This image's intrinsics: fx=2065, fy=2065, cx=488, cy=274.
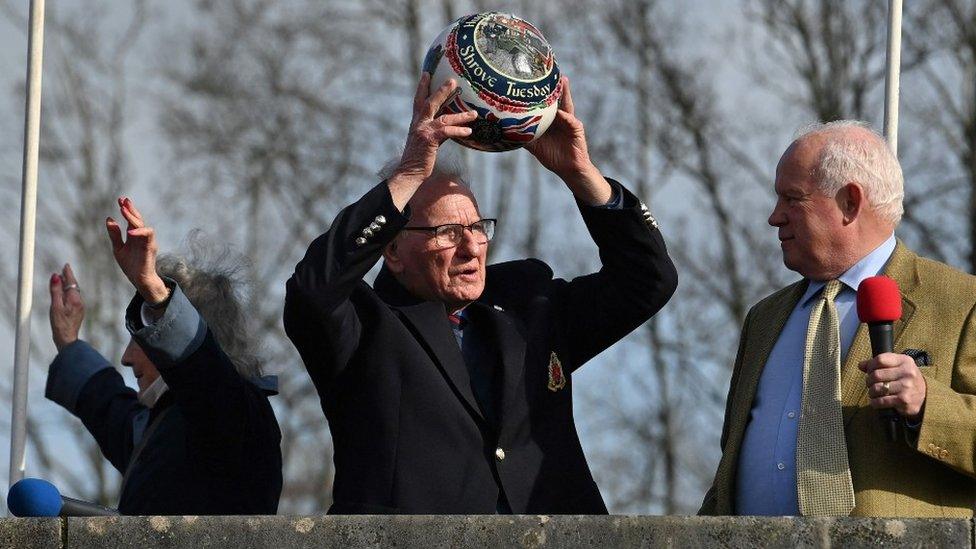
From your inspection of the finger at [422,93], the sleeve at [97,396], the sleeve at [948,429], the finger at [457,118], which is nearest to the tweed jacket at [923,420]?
the sleeve at [948,429]

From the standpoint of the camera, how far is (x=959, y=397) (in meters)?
5.65

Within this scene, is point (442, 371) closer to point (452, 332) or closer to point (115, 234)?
point (452, 332)

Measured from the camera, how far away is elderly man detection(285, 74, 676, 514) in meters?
6.17

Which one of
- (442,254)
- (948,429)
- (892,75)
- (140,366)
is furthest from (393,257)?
(948,429)

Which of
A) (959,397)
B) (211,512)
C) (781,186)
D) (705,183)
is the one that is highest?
(705,183)

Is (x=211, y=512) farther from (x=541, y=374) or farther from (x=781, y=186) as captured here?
(x=781, y=186)

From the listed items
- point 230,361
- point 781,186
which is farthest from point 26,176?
point 781,186

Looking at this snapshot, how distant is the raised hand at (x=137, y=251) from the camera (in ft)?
20.7

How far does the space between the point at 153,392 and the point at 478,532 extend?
7.38ft

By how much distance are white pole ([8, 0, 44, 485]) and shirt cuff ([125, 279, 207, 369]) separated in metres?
0.86

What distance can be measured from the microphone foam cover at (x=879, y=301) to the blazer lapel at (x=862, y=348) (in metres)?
0.33

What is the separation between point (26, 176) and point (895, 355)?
11.3 ft

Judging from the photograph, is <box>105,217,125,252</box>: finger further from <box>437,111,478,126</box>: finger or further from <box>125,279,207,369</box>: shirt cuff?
<box>437,111,478,126</box>: finger

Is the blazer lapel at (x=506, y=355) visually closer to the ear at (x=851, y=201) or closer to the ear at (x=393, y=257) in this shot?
the ear at (x=393, y=257)
